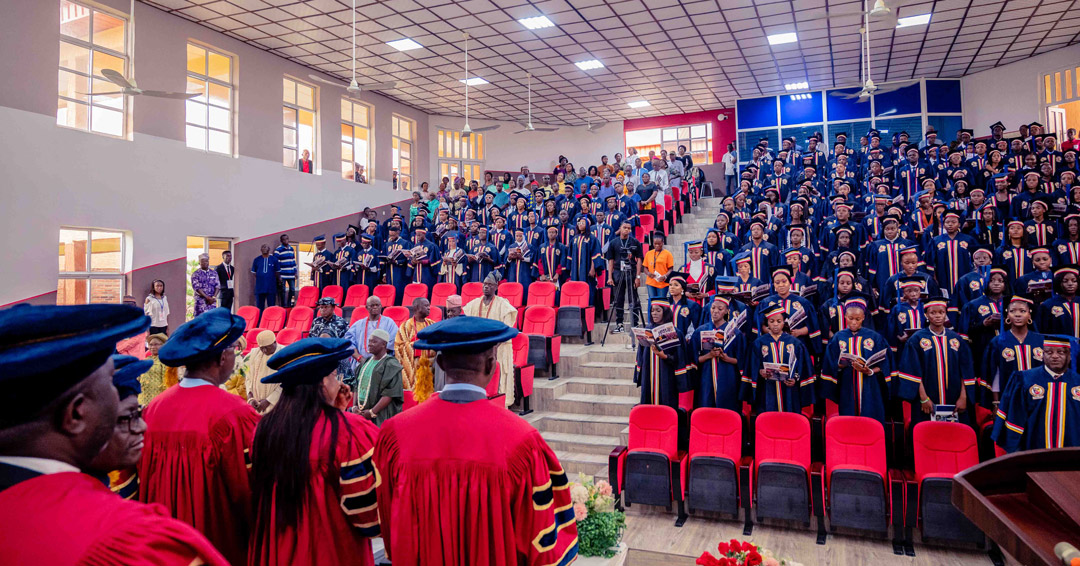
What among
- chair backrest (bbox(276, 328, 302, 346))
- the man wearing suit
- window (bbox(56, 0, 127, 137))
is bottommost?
chair backrest (bbox(276, 328, 302, 346))

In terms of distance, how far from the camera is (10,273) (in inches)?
386

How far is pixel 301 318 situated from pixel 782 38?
37.6 ft

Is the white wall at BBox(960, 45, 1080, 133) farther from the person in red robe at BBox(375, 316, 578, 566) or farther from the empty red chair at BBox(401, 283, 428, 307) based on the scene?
the person in red robe at BBox(375, 316, 578, 566)

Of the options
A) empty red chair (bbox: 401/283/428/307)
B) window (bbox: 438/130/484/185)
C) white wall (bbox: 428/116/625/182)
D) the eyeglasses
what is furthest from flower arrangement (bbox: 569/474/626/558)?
white wall (bbox: 428/116/625/182)

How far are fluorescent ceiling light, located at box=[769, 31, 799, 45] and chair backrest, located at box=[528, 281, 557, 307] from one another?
808 cm

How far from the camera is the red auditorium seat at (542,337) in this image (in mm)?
8750

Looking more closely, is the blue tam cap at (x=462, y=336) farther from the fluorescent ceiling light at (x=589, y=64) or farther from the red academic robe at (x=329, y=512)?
the fluorescent ceiling light at (x=589, y=64)

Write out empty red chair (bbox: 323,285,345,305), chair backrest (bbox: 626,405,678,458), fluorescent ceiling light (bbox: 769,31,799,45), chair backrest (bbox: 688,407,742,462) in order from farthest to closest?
fluorescent ceiling light (bbox: 769,31,799,45) < empty red chair (bbox: 323,285,345,305) < chair backrest (bbox: 626,405,678,458) < chair backrest (bbox: 688,407,742,462)

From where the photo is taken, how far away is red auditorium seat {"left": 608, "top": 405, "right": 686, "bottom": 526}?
20.2 feet

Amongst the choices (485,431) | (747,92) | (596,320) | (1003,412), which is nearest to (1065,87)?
(747,92)

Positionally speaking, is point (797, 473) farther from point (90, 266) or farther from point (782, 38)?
point (782, 38)

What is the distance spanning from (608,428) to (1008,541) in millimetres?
6328

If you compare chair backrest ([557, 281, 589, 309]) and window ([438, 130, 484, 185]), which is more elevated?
window ([438, 130, 484, 185])

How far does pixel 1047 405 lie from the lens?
206 inches
